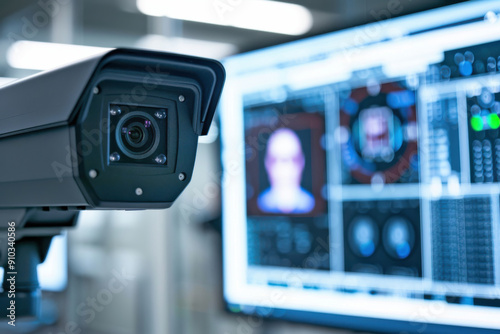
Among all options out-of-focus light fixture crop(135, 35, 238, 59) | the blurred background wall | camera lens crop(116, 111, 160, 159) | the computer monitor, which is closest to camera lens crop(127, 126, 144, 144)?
camera lens crop(116, 111, 160, 159)

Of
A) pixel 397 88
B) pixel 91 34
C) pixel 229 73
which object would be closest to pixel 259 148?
pixel 229 73

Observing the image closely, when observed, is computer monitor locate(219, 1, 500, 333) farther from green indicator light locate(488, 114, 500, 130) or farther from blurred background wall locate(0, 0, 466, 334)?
blurred background wall locate(0, 0, 466, 334)

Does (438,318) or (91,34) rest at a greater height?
(91,34)

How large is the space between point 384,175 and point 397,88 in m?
0.14

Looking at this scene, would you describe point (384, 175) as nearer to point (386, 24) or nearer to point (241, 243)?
point (386, 24)

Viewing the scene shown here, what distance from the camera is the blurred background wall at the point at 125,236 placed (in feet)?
4.83

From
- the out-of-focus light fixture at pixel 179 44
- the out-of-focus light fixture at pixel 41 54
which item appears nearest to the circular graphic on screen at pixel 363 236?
the out-of-focus light fixture at pixel 179 44

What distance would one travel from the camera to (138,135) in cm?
42

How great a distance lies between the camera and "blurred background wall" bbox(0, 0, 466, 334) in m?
1.47

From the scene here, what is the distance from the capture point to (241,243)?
1109 millimetres

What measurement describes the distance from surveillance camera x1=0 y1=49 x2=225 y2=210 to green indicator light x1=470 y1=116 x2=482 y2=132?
478 millimetres

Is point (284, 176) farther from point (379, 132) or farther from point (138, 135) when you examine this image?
point (138, 135)

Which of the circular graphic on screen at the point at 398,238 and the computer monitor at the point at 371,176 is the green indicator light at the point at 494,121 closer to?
the computer monitor at the point at 371,176

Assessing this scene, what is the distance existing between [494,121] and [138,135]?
1.79 feet
